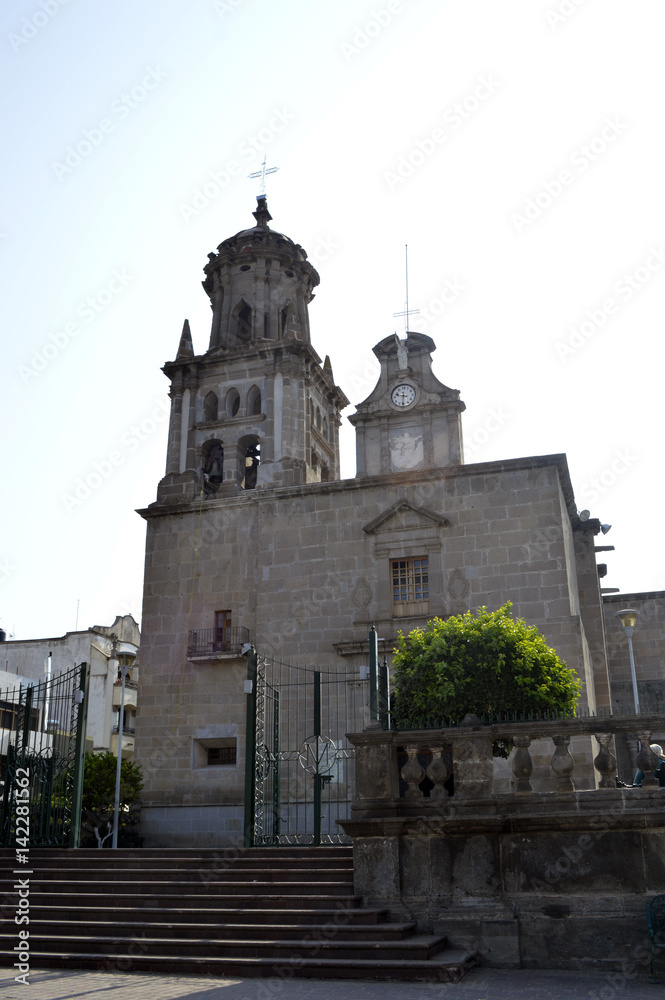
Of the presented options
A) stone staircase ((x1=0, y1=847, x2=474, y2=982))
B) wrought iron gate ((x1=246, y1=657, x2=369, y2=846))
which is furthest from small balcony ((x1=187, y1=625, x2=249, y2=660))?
stone staircase ((x1=0, y1=847, x2=474, y2=982))

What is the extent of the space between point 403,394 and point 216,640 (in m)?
8.37

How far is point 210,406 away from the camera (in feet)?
91.0

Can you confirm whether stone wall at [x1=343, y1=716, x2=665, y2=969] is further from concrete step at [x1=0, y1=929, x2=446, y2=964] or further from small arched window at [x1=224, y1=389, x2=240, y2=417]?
small arched window at [x1=224, y1=389, x2=240, y2=417]

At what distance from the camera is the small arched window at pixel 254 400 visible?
1063 inches

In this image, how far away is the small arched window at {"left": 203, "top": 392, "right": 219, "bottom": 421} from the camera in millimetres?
27562

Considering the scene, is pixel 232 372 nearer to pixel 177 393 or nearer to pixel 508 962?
pixel 177 393

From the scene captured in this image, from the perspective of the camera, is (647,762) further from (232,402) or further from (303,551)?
(232,402)

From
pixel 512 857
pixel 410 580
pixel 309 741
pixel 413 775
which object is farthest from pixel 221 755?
pixel 512 857

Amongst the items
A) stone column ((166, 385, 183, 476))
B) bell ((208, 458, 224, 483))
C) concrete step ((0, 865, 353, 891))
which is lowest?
concrete step ((0, 865, 353, 891))

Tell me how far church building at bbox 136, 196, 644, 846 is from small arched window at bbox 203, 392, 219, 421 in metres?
→ 0.16

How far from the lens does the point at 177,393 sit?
91.0 feet

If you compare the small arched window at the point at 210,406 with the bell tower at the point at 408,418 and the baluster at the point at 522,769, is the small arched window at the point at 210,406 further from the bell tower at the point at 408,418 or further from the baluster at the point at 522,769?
the baluster at the point at 522,769

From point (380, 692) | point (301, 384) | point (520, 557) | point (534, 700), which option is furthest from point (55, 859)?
point (301, 384)

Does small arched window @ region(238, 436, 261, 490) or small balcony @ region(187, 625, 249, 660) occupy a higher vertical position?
small arched window @ region(238, 436, 261, 490)
